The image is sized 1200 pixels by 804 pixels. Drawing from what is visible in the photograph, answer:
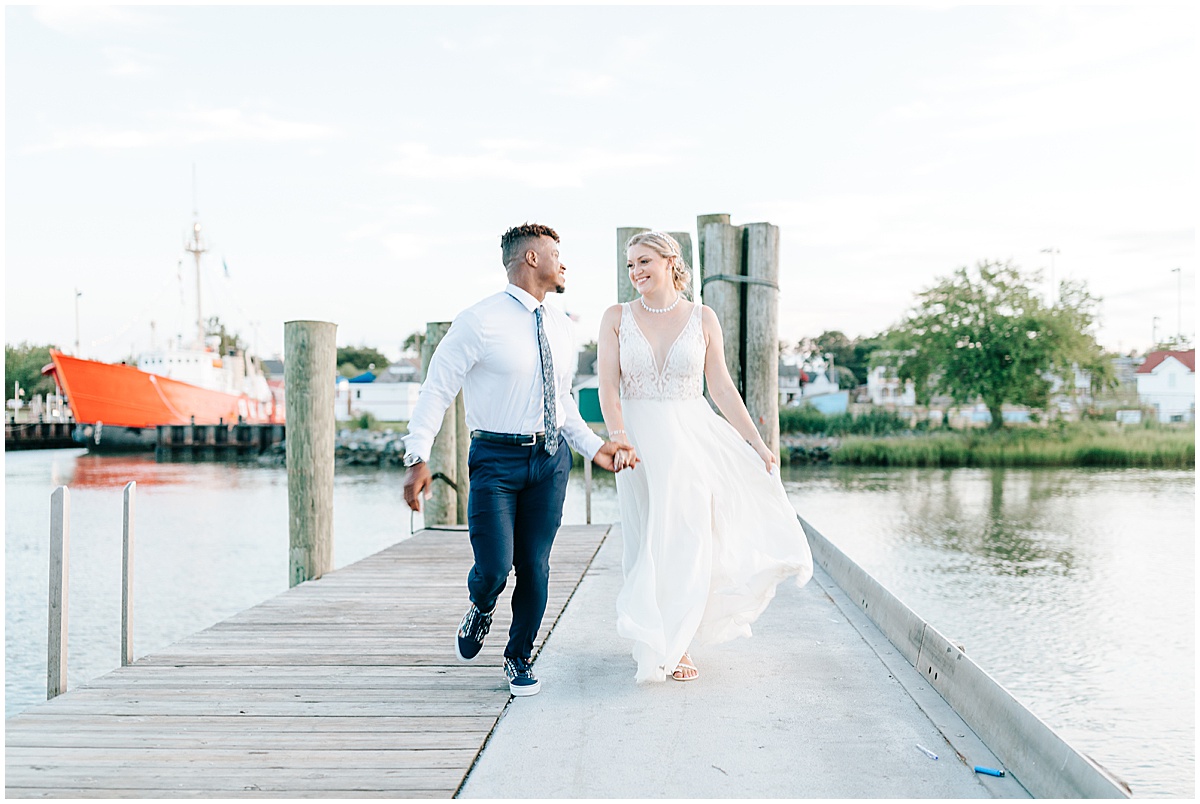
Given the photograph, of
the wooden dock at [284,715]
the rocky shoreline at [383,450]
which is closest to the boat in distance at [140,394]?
the rocky shoreline at [383,450]

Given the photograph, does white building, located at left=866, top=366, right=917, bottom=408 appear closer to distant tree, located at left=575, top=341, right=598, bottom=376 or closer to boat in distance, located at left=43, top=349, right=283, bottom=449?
distant tree, located at left=575, top=341, right=598, bottom=376

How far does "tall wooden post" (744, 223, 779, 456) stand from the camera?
679 cm

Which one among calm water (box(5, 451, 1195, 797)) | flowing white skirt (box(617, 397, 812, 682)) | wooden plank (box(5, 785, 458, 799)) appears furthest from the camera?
calm water (box(5, 451, 1195, 797))

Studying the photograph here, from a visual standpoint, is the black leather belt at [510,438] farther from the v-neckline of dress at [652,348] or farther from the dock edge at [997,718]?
the dock edge at [997,718]

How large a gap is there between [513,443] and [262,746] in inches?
50.0

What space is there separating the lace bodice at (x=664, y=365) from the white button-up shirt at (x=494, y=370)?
0.41 meters

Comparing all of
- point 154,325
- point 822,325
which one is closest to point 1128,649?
point 154,325

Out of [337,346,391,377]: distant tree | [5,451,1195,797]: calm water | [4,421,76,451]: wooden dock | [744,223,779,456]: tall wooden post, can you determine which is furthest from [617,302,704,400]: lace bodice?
[337,346,391,377]: distant tree

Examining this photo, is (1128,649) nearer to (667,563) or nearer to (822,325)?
(667,563)

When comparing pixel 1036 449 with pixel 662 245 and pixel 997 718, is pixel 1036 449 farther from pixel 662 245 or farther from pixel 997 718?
pixel 997 718

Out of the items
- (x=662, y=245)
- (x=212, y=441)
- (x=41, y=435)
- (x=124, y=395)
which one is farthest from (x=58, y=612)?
(x=41, y=435)

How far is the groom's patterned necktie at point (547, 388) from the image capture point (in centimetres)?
363

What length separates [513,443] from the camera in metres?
3.60

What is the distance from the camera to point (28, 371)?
79.6m
